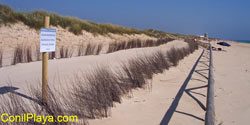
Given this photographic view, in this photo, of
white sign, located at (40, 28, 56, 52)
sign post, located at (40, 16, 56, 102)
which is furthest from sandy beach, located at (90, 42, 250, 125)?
white sign, located at (40, 28, 56, 52)

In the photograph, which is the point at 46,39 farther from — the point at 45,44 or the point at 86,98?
the point at 86,98

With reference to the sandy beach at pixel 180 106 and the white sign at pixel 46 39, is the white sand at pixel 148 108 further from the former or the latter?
the white sign at pixel 46 39

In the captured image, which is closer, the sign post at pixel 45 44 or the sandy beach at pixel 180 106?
the sign post at pixel 45 44

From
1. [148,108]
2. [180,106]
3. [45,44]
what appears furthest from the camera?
[180,106]

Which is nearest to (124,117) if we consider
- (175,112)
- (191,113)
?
(175,112)

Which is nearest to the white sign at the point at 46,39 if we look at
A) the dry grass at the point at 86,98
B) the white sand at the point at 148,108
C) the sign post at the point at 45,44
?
the sign post at the point at 45,44

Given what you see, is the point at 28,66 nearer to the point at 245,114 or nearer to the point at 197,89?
the point at 197,89

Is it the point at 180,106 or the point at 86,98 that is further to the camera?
the point at 180,106

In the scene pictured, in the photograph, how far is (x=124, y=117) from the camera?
258cm

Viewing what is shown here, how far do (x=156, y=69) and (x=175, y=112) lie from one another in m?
2.41

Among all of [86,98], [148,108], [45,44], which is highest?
[45,44]

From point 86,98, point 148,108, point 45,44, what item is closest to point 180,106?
point 148,108

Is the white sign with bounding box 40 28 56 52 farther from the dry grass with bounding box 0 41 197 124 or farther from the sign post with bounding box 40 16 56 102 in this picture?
the dry grass with bounding box 0 41 197 124

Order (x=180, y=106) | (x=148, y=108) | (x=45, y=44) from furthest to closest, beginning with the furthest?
1. (x=180, y=106)
2. (x=148, y=108)
3. (x=45, y=44)
